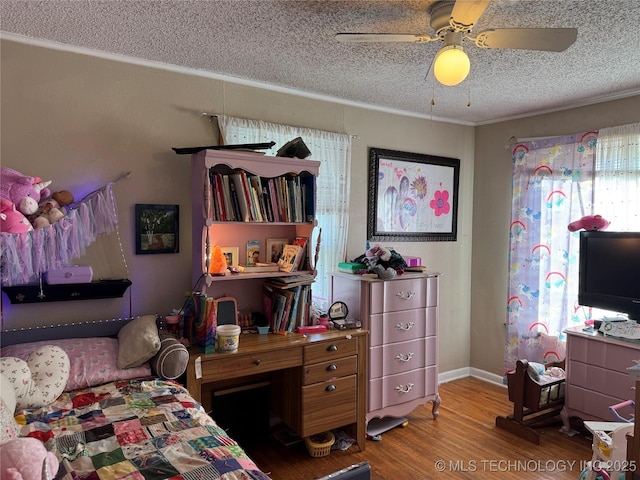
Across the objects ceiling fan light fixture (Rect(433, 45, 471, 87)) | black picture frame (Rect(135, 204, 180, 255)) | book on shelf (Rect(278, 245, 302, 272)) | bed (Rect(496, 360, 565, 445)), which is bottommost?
bed (Rect(496, 360, 565, 445))

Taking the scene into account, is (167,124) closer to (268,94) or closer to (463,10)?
(268,94)

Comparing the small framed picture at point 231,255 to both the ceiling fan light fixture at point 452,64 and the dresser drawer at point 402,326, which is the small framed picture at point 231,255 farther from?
the ceiling fan light fixture at point 452,64

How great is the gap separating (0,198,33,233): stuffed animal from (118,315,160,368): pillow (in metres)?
0.72

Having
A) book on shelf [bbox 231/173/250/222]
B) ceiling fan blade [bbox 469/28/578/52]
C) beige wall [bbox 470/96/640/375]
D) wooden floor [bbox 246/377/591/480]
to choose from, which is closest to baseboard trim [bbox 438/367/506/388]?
beige wall [bbox 470/96/640/375]

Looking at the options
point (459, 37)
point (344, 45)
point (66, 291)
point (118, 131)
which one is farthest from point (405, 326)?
point (118, 131)

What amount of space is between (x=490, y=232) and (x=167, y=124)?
119 inches

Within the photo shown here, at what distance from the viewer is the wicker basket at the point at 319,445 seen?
290cm

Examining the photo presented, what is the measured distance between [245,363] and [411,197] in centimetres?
217

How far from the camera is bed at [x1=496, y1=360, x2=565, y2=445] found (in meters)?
3.24

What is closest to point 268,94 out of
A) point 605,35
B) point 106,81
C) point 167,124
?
point 167,124

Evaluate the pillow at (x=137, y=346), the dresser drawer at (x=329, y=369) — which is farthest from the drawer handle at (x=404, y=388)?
the pillow at (x=137, y=346)

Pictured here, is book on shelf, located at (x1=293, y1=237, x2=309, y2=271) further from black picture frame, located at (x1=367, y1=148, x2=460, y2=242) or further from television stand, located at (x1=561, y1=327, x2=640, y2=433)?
television stand, located at (x1=561, y1=327, x2=640, y2=433)

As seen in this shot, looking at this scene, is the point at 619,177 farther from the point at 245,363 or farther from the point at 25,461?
the point at 25,461

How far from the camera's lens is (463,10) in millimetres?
1656
